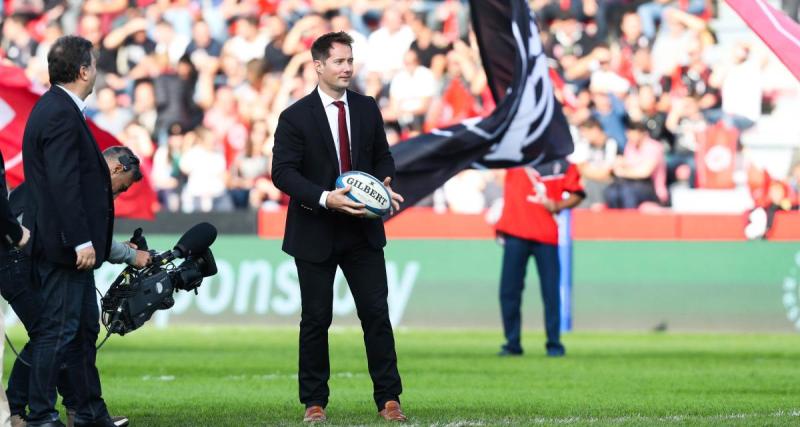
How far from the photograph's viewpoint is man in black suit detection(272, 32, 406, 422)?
9.40 metres

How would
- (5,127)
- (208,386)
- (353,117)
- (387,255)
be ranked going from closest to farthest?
(353,117)
(208,386)
(5,127)
(387,255)

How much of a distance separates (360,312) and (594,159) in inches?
531

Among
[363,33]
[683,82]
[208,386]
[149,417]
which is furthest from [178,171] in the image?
[149,417]

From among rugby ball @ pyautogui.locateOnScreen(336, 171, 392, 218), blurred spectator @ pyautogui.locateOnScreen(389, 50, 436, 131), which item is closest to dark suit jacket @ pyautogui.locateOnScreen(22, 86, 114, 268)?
rugby ball @ pyautogui.locateOnScreen(336, 171, 392, 218)

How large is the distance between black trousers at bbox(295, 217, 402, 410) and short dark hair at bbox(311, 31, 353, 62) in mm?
970

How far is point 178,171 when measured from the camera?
78.9 feet

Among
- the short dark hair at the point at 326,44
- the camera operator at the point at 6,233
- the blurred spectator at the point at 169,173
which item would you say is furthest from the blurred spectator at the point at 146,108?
the camera operator at the point at 6,233

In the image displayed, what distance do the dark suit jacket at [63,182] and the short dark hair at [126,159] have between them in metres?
0.66

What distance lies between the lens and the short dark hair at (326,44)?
364 inches

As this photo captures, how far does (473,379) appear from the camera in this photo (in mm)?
13297

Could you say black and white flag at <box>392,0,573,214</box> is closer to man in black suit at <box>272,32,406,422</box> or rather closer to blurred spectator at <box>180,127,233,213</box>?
man in black suit at <box>272,32,406,422</box>

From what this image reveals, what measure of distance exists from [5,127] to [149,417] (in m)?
6.11

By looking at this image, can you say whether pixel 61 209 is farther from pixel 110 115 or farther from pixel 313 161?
pixel 110 115

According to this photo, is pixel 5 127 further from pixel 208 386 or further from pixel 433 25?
pixel 433 25
